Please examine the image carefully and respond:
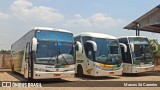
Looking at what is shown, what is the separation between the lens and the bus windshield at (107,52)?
1838cm

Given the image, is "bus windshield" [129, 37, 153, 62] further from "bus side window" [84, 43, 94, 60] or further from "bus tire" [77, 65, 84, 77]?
"bus side window" [84, 43, 94, 60]

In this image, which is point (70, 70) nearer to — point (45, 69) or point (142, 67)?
point (45, 69)

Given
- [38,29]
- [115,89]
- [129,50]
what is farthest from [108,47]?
[115,89]

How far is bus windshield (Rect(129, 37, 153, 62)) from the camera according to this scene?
2169 centimetres

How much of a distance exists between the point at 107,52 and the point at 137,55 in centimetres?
388

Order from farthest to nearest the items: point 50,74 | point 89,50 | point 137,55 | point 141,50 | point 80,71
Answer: point 141,50
point 137,55
point 80,71
point 89,50
point 50,74

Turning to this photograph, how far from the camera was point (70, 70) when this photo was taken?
16016 mm

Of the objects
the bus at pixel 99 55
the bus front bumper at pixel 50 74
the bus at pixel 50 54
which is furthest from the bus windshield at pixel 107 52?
the bus front bumper at pixel 50 74

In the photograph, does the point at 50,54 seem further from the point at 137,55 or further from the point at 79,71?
the point at 137,55

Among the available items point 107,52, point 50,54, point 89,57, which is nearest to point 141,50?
point 107,52

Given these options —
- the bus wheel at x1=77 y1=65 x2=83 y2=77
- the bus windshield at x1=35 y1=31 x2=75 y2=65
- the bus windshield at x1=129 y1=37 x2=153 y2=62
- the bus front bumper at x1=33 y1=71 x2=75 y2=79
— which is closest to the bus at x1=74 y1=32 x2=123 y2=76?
the bus wheel at x1=77 y1=65 x2=83 y2=77

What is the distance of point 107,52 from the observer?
1859cm

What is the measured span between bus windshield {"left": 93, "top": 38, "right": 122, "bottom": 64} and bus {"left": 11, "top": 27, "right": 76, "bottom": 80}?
2590 millimetres

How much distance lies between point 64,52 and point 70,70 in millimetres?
953
